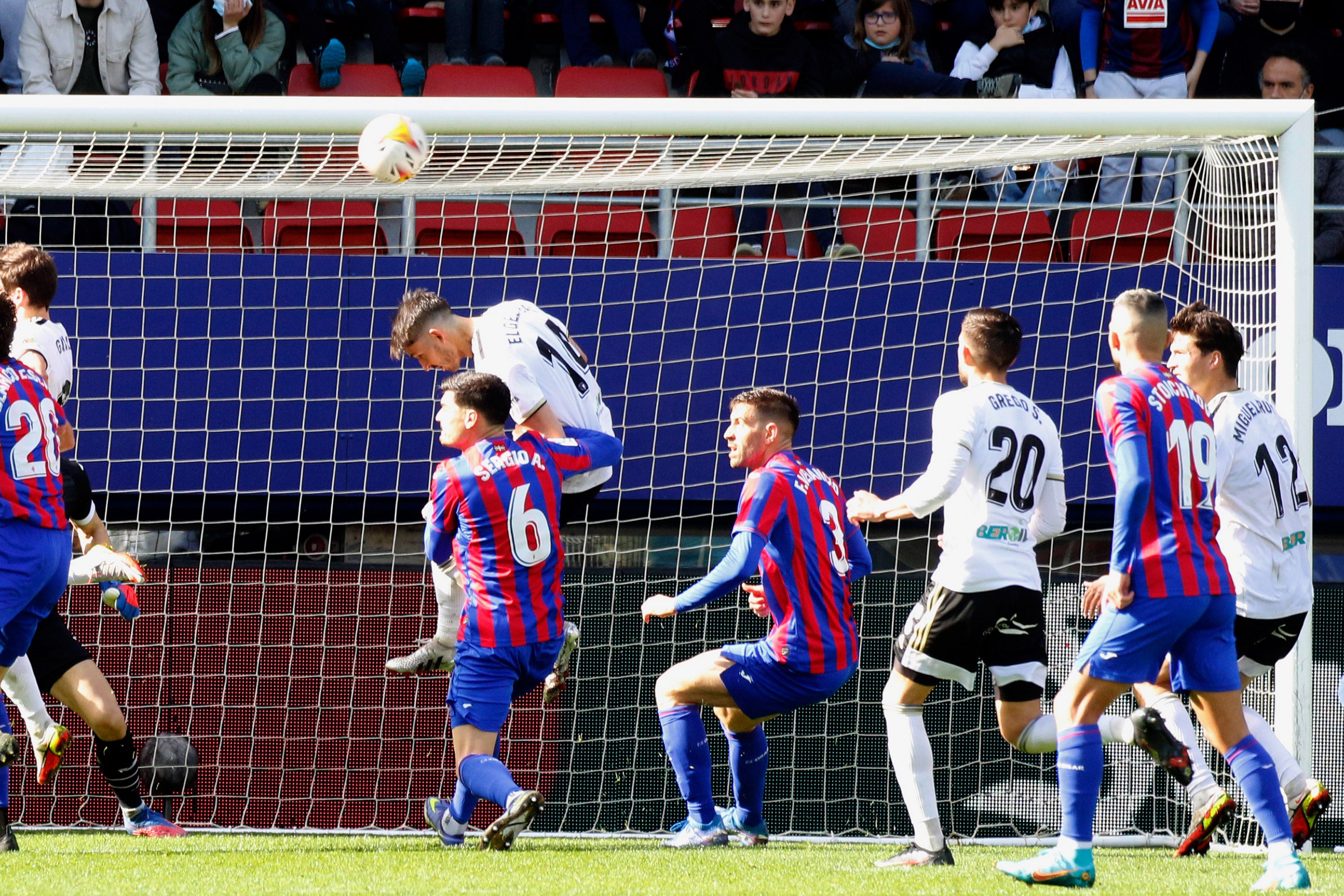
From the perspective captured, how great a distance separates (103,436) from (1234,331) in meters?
5.10

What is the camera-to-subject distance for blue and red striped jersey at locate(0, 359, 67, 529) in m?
4.18

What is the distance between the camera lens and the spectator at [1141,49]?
347 inches

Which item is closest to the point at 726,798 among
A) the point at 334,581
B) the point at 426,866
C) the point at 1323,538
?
the point at 334,581

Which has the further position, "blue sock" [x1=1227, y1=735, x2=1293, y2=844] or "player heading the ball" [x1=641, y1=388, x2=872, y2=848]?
"player heading the ball" [x1=641, y1=388, x2=872, y2=848]

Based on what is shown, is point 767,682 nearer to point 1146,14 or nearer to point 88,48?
point 88,48

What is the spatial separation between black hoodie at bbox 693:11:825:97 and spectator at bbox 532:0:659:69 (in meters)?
0.83

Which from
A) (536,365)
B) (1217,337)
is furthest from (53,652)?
(1217,337)

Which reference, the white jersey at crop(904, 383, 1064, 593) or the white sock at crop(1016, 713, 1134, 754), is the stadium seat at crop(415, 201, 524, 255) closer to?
the white jersey at crop(904, 383, 1064, 593)

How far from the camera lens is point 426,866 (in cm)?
428

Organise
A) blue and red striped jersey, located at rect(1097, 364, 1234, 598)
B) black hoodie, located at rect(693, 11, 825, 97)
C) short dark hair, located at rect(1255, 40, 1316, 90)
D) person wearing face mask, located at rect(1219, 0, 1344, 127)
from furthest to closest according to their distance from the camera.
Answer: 1. person wearing face mask, located at rect(1219, 0, 1344, 127)
2. black hoodie, located at rect(693, 11, 825, 97)
3. short dark hair, located at rect(1255, 40, 1316, 90)
4. blue and red striped jersey, located at rect(1097, 364, 1234, 598)

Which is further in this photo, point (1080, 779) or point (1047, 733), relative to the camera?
point (1047, 733)

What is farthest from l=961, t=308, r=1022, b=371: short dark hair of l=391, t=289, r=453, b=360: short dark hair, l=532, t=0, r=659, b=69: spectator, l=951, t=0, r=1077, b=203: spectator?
l=532, t=0, r=659, b=69: spectator

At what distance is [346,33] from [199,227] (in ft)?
8.62

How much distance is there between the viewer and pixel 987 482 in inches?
174
